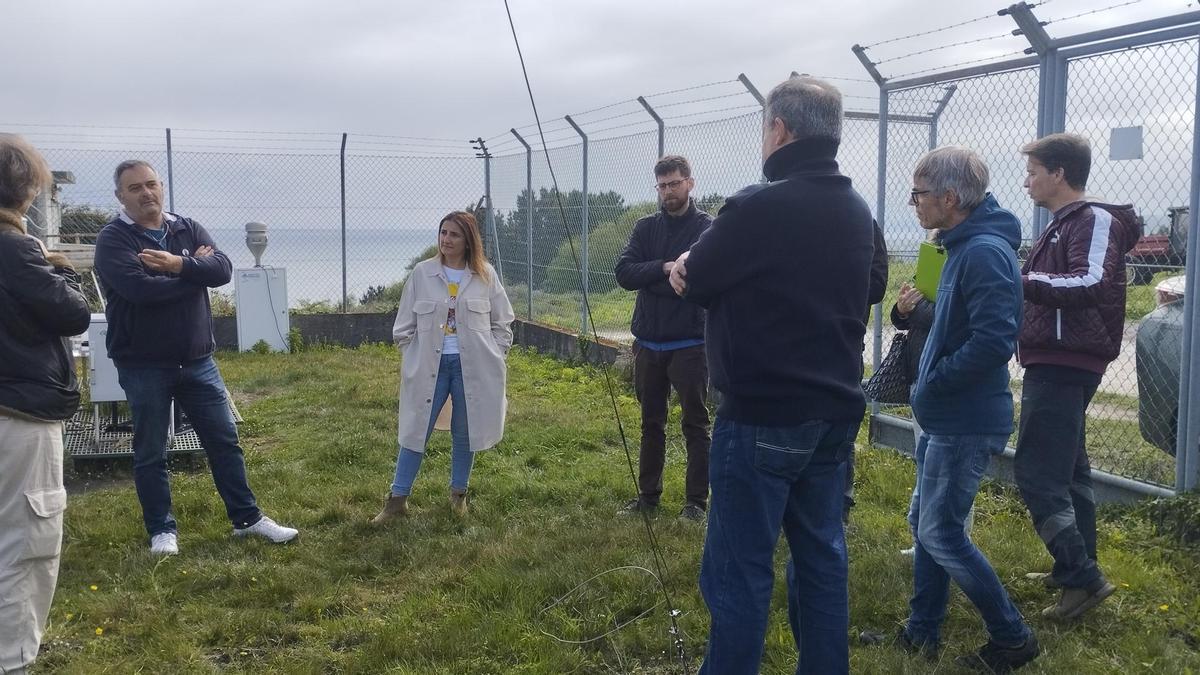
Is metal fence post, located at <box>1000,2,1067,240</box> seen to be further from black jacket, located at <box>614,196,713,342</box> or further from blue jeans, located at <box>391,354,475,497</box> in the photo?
blue jeans, located at <box>391,354,475,497</box>

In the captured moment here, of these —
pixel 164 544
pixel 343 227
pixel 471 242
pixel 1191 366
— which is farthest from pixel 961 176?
pixel 343 227

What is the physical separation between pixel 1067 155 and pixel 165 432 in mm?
4146

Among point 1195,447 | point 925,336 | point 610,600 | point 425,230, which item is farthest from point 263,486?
point 425,230

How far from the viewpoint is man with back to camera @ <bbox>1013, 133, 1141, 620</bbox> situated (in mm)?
3438

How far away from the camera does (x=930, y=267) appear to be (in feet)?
10.8

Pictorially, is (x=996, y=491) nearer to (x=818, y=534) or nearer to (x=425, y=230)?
(x=818, y=534)

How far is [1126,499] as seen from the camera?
4.62 metres

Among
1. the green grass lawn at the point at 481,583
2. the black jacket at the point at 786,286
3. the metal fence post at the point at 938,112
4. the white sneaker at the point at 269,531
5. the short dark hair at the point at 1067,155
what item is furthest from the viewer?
the metal fence post at the point at 938,112

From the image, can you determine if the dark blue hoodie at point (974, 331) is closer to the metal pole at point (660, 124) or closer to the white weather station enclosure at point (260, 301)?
the metal pole at point (660, 124)

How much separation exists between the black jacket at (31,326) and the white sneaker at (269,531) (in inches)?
68.0

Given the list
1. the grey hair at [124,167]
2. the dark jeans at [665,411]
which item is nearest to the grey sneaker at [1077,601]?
the dark jeans at [665,411]

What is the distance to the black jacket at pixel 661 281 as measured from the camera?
4.88m

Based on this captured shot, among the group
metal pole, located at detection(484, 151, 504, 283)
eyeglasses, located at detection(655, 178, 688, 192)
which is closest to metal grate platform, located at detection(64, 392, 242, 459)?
eyeglasses, located at detection(655, 178, 688, 192)

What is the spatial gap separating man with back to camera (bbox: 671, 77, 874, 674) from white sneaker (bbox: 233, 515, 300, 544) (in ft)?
9.26
